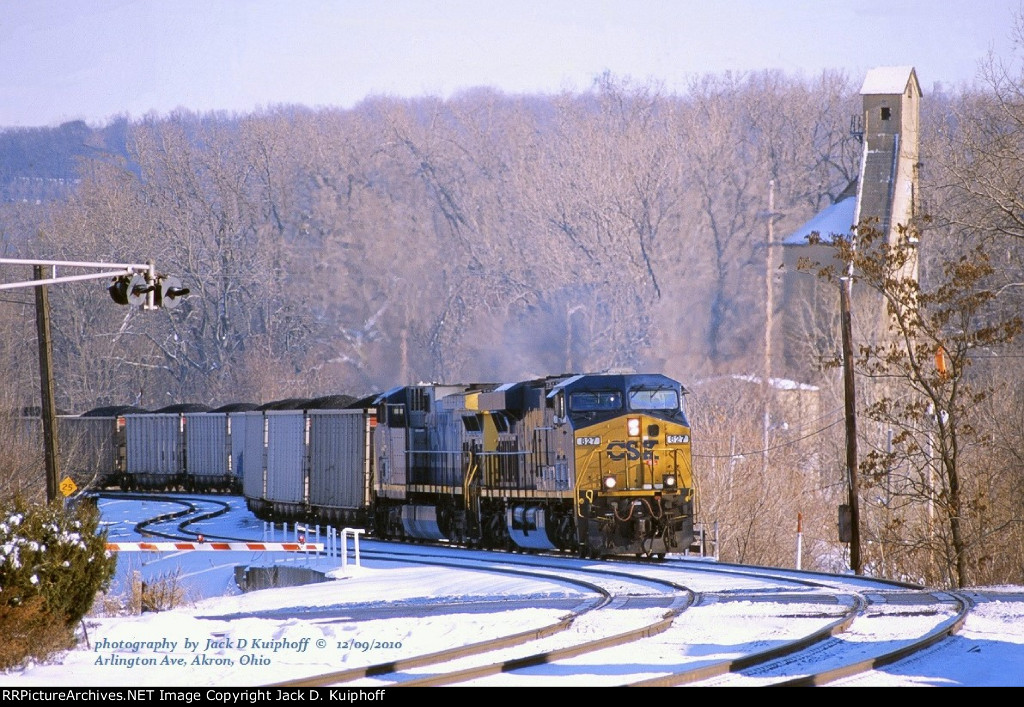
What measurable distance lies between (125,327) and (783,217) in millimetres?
42080

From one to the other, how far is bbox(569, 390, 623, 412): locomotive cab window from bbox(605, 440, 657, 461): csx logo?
2.32 ft

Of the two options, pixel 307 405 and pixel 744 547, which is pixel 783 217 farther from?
pixel 307 405

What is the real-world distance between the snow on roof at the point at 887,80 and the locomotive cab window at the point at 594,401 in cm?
4482

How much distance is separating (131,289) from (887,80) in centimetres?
5338

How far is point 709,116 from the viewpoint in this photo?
332ft

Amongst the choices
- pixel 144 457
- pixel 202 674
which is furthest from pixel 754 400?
pixel 202 674

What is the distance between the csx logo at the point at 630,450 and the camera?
25.7m

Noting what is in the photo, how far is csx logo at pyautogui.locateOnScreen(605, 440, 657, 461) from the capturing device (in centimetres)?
2567

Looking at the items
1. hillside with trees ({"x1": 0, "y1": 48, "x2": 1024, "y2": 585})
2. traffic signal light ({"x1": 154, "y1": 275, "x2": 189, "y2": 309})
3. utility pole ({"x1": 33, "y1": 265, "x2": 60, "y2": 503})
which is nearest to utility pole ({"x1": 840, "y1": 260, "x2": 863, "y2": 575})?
traffic signal light ({"x1": 154, "y1": 275, "x2": 189, "y2": 309})

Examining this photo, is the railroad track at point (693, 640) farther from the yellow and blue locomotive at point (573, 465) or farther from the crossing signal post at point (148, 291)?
the crossing signal post at point (148, 291)

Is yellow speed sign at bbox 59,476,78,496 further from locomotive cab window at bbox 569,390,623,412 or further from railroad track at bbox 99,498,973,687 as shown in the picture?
railroad track at bbox 99,498,973,687

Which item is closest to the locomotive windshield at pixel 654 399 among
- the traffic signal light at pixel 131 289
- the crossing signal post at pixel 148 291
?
the crossing signal post at pixel 148 291

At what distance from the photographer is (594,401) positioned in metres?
25.9

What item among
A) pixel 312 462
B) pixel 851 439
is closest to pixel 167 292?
pixel 851 439
